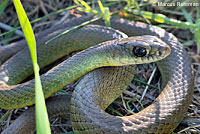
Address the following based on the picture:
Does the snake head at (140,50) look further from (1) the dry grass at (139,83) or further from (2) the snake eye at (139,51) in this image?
(1) the dry grass at (139,83)

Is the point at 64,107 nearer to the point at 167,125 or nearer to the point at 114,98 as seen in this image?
the point at 114,98

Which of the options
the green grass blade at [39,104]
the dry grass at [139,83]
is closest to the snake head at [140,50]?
the dry grass at [139,83]

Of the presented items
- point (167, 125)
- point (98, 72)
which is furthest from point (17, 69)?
point (167, 125)

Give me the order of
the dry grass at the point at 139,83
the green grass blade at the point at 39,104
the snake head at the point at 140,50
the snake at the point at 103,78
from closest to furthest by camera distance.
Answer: the green grass blade at the point at 39,104 < the snake at the point at 103,78 < the snake head at the point at 140,50 < the dry grass at the point at 139,83

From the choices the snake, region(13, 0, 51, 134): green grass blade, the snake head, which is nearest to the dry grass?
the snake

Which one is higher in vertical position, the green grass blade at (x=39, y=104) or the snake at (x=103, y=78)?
the green grass blade at (x=39, y=104)

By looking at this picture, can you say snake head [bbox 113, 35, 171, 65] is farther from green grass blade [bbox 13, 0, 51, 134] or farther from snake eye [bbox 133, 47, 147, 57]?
green grass blade [bbox 13, 0, 51, 134]

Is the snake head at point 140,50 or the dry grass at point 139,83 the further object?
the dry grass at point 139,83

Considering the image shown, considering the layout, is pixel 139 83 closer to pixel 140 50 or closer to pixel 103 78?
pixel 103 78
